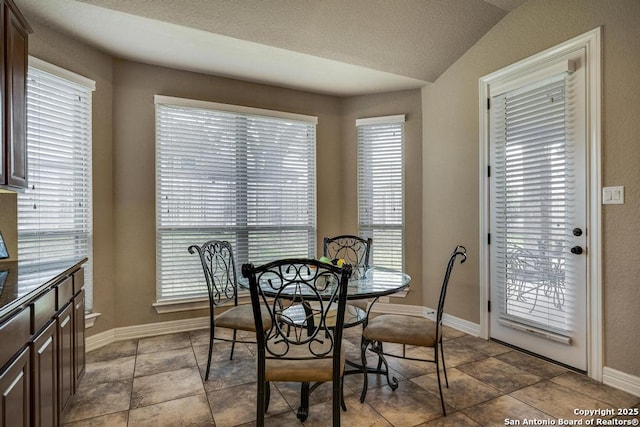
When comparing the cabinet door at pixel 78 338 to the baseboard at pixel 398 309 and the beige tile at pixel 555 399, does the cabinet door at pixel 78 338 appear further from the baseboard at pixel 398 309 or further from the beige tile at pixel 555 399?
the baseboard at pixel 398 309

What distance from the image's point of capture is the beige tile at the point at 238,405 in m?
2.09

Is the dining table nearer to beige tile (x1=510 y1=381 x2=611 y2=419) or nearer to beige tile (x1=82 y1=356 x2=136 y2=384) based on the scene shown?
beige tile (x1=510 y1=381 x2=611 y2=419)

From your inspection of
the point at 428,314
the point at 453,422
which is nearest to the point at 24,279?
the point at 453,422

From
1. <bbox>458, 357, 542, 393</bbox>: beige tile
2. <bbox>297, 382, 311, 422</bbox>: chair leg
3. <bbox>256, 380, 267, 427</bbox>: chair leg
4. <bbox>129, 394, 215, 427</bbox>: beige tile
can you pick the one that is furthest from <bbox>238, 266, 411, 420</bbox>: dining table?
<bbox>458, 357, 542, 393</bbox>: beige tile

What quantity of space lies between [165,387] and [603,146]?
3493mm

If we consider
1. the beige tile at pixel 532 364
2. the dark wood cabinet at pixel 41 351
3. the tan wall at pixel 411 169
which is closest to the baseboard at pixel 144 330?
the dark wood cabinet at pixel 41 351

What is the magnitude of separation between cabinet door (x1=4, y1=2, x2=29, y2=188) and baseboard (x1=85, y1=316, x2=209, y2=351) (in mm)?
1609

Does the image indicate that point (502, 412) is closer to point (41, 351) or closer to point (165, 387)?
point (165, 387)

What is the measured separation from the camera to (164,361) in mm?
2902

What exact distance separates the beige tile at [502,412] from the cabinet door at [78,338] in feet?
7.80

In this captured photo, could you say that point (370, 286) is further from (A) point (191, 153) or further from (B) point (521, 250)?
(A) point (191, 153)

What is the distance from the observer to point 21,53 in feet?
7.16

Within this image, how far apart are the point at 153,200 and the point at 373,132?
8.49 feet

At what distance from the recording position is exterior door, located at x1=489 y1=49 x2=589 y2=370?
8.68 ft
